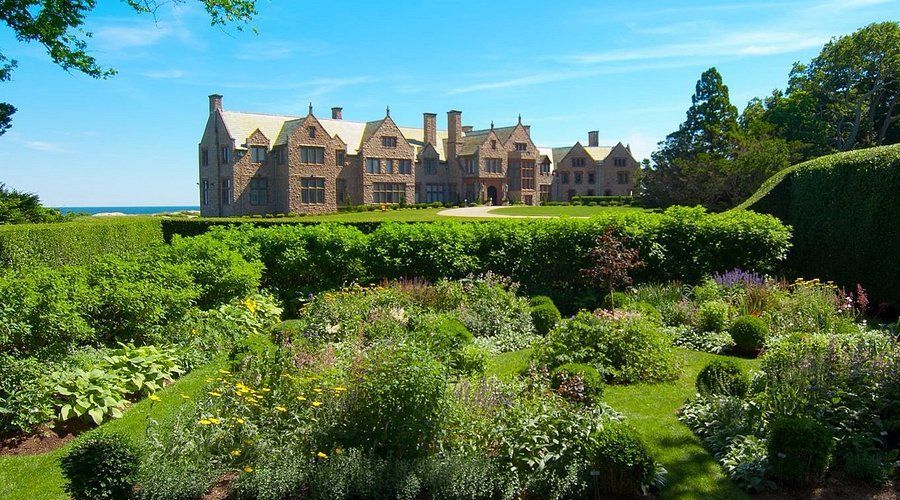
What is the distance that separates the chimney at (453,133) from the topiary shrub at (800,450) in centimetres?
5530

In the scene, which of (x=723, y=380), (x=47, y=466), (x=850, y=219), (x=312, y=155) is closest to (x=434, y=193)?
(x=312, y=155)

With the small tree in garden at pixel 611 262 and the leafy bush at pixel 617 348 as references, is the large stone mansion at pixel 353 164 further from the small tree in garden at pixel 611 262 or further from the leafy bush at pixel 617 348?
the leafy bush at pixel 617 348

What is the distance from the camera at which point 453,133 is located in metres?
59.8

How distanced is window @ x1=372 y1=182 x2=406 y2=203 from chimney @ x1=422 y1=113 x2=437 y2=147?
6410 mm

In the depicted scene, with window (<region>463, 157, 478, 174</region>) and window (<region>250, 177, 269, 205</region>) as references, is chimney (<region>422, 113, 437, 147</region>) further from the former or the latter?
window (<region>250, 177, 269, 205</region>)

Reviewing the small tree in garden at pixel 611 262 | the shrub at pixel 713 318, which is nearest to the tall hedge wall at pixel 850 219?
the shrub at pixel 713 318

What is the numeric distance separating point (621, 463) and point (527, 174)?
60284mm

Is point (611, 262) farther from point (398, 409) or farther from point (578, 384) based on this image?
point (398, 409)

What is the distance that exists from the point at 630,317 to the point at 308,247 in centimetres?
809

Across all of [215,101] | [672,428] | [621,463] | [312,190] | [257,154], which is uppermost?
[215,101]

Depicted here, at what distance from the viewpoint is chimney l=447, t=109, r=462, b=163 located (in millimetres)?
59003

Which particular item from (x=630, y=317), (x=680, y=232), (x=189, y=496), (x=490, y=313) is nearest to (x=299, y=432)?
(x=189, y=496)

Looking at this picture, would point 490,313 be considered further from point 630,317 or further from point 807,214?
point 807,214

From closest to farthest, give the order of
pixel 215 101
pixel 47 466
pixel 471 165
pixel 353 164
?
1. pixel 47 466
2. pixel 215 101
3. pixel 353 164
4. pixel 471 165
